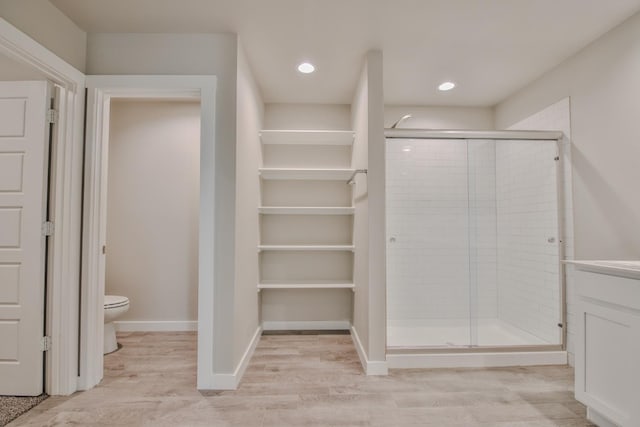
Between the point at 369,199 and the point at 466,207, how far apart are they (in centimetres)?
105

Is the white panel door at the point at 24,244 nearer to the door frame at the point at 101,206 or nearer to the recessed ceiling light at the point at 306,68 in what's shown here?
the door frame at the point at 101,206

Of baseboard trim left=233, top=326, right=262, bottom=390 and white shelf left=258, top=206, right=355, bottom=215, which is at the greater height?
white shelf left=258, top=206, right=355, bottom=215

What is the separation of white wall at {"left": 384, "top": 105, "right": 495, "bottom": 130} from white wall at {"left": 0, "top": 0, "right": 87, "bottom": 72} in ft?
9.01

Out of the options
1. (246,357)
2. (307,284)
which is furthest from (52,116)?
(307,284)

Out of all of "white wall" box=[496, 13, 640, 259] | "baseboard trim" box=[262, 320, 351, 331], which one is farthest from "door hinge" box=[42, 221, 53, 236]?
"white wall" box=[496, 13, 640, 259]

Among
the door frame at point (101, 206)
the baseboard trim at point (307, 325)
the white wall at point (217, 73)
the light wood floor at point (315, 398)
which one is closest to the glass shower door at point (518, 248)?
the light wood floor at point (315, 398)

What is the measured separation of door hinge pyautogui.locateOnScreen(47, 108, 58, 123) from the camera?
81.0 inches

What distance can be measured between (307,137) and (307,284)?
1.52 meters

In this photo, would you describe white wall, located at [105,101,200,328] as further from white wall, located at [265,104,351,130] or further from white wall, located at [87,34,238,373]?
white wall, located at [87,34,238,373]

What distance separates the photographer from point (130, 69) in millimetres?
2232

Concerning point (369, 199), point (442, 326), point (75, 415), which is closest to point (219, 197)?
point (369, 199)

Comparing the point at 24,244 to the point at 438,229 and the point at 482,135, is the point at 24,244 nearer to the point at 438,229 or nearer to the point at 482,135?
the point at 438,229

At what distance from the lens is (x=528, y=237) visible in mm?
2889

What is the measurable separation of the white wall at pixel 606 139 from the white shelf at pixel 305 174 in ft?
6.09
